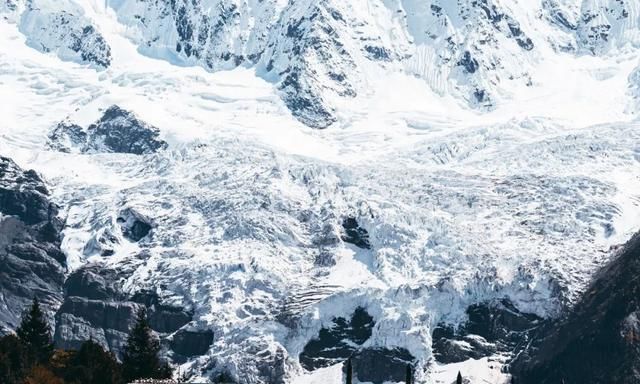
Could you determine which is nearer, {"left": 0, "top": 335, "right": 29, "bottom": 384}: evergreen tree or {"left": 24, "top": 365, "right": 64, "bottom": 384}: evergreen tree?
{"left": 0, "top": 335, "right": 29, "bottom": 384}: evergreen tree

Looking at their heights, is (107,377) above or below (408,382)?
below

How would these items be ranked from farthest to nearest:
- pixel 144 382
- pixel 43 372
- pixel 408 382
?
pixel 43 372 < pixel 144 382 < pixel 408 382

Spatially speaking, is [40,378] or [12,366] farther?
[40,378]

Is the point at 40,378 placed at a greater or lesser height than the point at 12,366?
lesser

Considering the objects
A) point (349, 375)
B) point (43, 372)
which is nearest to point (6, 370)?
point (43, 372)

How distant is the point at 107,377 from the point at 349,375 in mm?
32157

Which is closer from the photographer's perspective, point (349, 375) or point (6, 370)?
point (349, 375)

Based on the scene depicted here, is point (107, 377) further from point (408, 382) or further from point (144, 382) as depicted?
point (408, 382)

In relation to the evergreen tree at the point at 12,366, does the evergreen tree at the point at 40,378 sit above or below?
below

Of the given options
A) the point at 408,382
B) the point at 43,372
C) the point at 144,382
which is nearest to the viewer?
the point at 408,382

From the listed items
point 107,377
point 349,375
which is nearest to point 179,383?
point 107,377

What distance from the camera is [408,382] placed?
173 meters

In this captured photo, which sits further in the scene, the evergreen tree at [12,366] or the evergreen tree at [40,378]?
the evergreen tree at [40,378]

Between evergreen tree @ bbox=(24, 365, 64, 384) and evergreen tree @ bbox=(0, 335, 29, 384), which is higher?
evergreen tree @ bbox=(0, 335, 29, 384)
